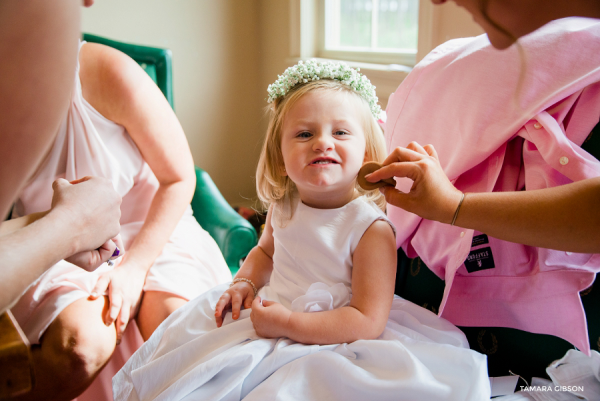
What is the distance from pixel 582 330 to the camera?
0.65 meters

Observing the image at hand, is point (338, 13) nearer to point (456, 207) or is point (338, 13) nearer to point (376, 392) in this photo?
point (456, 207)

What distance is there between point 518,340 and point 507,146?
345 mm

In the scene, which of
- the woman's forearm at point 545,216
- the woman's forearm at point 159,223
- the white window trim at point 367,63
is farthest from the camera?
the white window trim at point 367,63

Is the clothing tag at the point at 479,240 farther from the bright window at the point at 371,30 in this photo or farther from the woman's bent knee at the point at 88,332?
the woman's bent knee at the point at 88,332

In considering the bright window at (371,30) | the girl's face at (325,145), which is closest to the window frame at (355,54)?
the bright window at (371,30)

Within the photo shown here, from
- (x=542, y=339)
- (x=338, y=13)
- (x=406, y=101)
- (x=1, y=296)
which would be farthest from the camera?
(x=338, y=13)

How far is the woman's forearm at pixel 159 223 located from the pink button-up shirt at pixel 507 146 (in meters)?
0.64

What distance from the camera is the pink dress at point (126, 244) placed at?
2.62ft

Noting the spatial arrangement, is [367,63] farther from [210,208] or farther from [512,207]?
[512,207]

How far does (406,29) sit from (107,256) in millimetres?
1214

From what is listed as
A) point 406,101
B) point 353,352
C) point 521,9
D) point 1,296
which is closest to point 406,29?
point 406,101

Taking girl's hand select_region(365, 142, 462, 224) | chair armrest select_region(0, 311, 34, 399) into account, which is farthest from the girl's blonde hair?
chair armrest select_region(0, 311, 34, 399)

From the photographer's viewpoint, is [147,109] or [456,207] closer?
[456,207]

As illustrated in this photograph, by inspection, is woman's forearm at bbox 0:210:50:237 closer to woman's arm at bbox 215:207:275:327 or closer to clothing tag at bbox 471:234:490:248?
woman's arm at bbox 215:207:275:327
